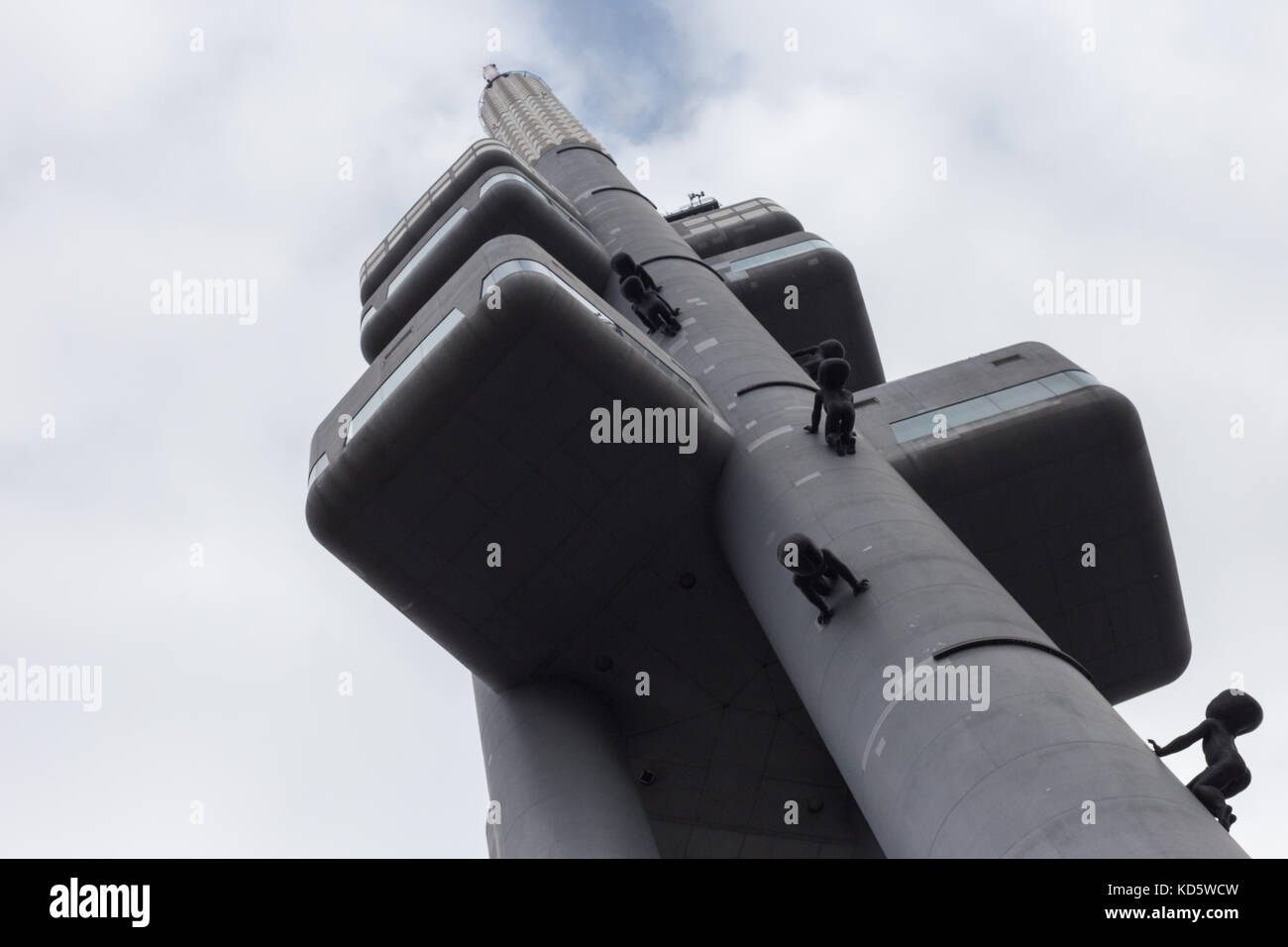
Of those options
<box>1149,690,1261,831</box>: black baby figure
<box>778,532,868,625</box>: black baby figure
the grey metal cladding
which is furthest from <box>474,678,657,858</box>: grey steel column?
the grey metal cladding

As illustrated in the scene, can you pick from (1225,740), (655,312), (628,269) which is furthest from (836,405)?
(628,269)

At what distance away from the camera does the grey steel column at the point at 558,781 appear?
19.6 m

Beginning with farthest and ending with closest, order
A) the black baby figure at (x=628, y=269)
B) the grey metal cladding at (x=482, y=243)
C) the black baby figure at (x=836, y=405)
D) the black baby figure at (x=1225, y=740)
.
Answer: the grey metal cladding at (x=482, y=243) < the black baby figure at (x=628, y=269) < the black baby figure at (x=836, y=405) < the black baby figure at (x=1225, y=740)

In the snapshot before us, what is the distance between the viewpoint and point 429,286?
31.8 m

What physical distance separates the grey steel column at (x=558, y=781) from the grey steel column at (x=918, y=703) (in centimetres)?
385

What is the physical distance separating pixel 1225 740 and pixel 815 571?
5707mm

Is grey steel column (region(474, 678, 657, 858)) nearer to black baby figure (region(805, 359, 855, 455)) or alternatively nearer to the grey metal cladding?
black baby figure (region(805, 359, 855, 455))

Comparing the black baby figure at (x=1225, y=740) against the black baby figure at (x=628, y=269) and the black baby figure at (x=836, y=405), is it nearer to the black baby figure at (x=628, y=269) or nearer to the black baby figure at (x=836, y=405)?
the black baby figure at (x=836, y=405)

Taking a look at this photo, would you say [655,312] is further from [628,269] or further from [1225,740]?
[1225,740]

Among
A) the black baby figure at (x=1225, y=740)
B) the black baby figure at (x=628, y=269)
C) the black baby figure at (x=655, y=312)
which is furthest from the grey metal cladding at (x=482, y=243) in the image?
the black baby figure at (x=1225, y=740)

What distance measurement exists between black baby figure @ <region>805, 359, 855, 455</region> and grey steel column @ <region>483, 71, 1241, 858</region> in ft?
1.06

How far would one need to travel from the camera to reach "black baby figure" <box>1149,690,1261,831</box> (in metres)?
14.6
